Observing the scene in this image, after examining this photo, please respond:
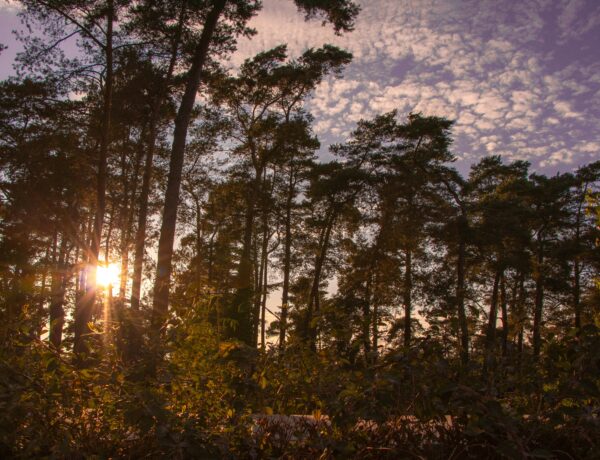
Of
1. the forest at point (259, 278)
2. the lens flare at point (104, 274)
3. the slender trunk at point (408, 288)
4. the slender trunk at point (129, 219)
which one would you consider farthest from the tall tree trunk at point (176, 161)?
the slender trunk at point (408, 288)

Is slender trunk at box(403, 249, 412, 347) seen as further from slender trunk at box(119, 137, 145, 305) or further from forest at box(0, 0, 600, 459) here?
slender trunk at box(119, 137, 145, 305)

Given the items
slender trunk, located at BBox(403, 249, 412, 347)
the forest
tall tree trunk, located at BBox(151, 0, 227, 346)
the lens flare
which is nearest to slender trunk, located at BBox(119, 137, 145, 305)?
the forest

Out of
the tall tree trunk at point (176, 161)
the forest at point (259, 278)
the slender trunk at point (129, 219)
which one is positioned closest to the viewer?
the forest at point (259, 278)

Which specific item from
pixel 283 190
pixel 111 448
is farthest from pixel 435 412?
pixel 283 190

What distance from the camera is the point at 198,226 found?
80.4 feet

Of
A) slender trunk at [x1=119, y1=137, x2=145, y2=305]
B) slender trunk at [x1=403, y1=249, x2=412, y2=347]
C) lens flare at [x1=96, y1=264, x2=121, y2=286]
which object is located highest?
slender trunk at [x1=119, y1=137, x2=145, y2=305]

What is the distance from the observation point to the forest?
232 cm

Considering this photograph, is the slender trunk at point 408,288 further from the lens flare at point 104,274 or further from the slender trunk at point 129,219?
the lens flare at point 104,274

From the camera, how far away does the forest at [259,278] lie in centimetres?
232

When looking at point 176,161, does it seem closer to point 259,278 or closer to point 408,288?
point 408,288

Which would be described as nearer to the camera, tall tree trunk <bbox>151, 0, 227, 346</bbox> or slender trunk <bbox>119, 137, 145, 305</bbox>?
tall tree trunk <bbox>151, 0, 227, 346</bbox>

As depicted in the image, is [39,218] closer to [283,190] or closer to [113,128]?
[113,128]

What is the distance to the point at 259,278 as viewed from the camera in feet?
82.2

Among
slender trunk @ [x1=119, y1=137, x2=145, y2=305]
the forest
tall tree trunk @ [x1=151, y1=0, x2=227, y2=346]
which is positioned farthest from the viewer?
slender trunk @ [x1=119, y1=137, x2=145, y2=305]
